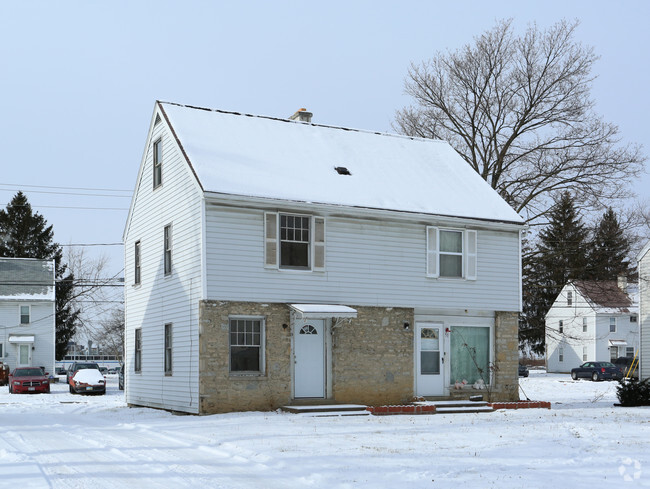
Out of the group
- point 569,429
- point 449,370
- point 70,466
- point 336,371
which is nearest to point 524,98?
point 449,370

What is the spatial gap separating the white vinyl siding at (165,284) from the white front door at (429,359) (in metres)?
6.91

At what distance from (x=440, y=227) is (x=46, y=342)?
38339mm

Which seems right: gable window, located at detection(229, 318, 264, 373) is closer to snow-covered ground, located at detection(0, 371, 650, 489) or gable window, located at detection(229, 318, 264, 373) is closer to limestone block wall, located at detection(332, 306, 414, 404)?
snow-covered ground, located at detection(0, 371, 650, 489)

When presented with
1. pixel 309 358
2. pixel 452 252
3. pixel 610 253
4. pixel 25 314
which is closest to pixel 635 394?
pixel 452 252

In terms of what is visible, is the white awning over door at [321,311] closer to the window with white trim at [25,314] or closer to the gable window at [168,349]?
the gable window at [168,349]

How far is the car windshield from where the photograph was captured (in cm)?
4055

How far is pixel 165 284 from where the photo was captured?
24156mm

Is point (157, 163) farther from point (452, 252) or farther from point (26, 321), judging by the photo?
point (26, 321)

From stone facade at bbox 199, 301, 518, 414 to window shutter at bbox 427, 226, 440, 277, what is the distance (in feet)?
4.83

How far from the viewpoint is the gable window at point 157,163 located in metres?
25.4

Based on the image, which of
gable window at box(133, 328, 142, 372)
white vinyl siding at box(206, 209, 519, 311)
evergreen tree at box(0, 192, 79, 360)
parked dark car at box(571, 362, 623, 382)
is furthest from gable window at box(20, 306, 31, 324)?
white vinyl siding at box(206, 209, 519, 311)

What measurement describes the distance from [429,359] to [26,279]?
131 feet

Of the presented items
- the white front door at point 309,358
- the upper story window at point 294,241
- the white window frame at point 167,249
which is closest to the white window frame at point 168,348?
the white window frame at point 167,249

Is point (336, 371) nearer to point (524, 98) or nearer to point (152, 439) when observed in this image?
point (152, 439)
